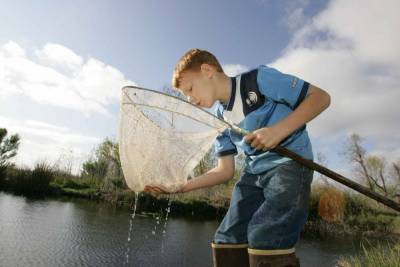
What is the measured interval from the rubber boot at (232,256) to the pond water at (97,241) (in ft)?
20.0

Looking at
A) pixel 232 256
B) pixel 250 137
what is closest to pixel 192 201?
pixel 232 256

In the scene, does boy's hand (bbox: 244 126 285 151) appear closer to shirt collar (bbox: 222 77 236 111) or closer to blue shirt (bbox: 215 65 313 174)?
blue shirt (bbox: 215 65 313 174)

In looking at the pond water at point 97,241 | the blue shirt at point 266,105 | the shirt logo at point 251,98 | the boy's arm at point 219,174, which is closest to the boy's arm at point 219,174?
the boy's arm at point 219,174

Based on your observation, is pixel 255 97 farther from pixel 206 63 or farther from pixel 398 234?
pixel 398 234

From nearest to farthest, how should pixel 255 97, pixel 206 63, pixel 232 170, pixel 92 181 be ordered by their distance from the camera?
pixel 255 97 < pixel 206 63 < pixel 232 170 < pixel 92 181

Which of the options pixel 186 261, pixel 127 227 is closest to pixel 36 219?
pixel 127 227

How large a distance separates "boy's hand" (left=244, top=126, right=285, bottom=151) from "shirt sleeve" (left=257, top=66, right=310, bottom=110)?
0.68ft

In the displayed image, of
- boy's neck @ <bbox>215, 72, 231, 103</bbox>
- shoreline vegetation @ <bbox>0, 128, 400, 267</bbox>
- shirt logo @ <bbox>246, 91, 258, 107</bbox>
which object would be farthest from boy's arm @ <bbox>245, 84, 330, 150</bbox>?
shoreline vegetation @ <bbox>0, 128, 400, 267</bbox>

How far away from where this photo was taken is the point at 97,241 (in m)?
9.19

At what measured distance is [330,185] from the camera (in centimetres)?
2623

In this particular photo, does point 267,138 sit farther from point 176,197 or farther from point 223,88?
point 176,197

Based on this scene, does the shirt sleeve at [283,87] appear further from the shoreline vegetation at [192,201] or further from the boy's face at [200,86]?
the shoreline vegetation at [192,201]

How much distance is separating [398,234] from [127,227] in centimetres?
1918

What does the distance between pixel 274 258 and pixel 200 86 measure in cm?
103
